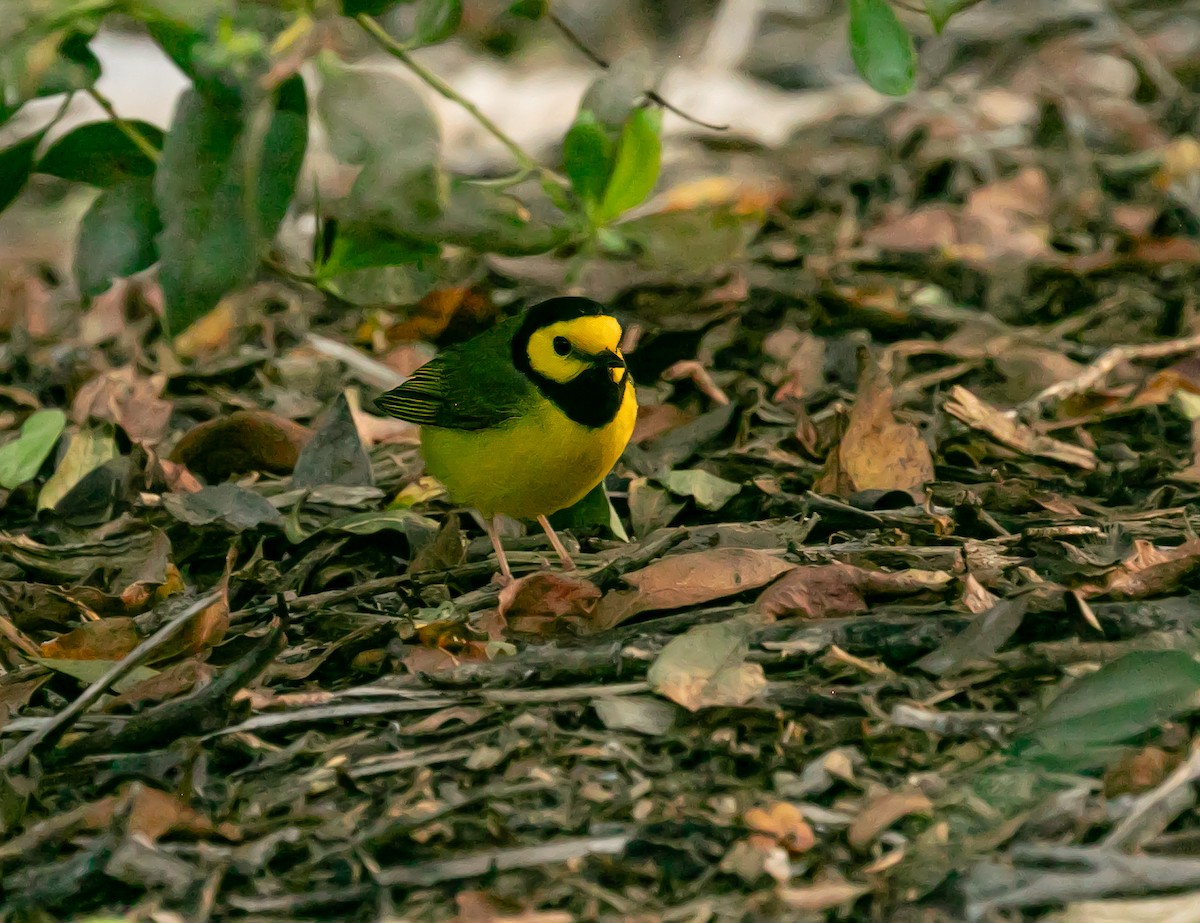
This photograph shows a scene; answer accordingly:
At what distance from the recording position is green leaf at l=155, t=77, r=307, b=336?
3.17 meters

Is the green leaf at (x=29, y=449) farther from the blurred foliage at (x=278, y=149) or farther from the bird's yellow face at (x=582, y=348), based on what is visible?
the bird's yellow face at (x=582, y=348)

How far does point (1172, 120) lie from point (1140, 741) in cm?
512

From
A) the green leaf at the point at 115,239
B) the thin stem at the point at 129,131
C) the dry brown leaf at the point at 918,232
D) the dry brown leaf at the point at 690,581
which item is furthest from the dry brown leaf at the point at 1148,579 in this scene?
the dry brown leaf at the point at 918,232

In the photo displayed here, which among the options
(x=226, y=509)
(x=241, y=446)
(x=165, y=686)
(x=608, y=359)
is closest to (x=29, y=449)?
(x=241, y=446)

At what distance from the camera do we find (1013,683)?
3.00 m

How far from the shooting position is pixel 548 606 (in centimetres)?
347

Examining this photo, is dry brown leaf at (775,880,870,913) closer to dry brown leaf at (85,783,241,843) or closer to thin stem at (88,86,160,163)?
dry brown leaf at (85,783,241,843)

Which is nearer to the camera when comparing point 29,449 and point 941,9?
point 941,9

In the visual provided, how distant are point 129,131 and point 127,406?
4.67 ft

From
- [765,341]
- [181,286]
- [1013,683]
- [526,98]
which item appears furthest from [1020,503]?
[526,98]

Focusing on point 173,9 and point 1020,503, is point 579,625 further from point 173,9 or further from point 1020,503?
point 173,9

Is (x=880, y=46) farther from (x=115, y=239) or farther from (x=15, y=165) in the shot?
(x=15, y=165)

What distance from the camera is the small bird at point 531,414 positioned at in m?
4.06

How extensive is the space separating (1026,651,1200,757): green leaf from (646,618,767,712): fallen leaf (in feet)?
1.90
